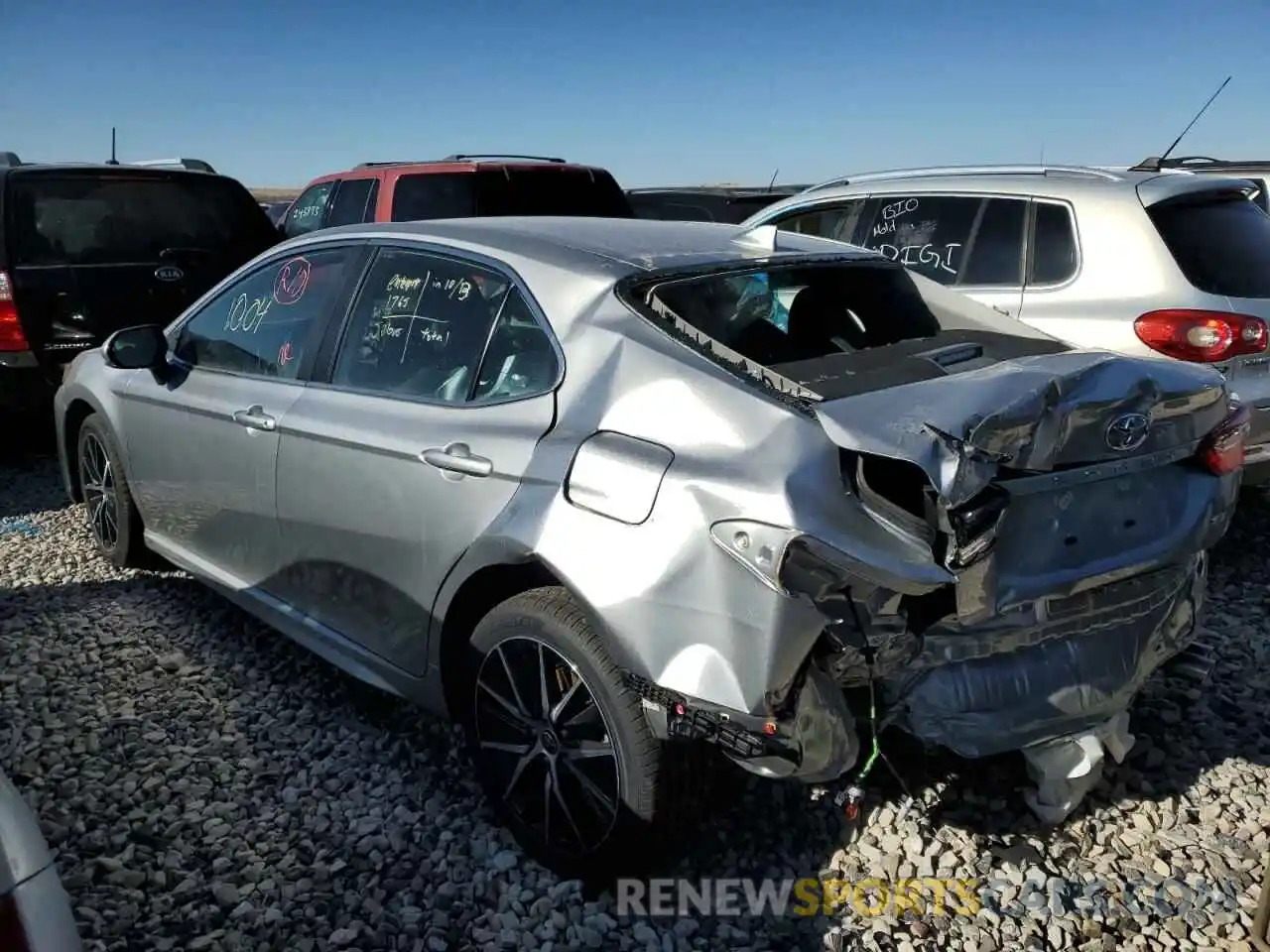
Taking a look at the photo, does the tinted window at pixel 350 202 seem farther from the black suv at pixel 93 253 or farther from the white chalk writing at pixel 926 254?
the white chalk writing at pixel 926 254

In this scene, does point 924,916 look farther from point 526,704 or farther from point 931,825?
point 526,704

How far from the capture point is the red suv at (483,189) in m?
8.10

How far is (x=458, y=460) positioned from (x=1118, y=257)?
3.36 meters

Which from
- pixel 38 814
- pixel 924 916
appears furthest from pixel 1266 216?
pixel 38 814

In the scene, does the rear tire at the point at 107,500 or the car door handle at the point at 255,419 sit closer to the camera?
the car door handle at the point at 255,419

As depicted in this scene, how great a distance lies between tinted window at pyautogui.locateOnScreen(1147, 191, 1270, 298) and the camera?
446 cm

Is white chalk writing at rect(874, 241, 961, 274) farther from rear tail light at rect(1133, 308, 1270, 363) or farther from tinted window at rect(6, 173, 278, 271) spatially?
tinted window at rect(6, 173, 278, 271)

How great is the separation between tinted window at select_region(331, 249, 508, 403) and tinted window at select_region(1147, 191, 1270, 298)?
3.21 metres

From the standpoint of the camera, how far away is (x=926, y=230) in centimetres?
561

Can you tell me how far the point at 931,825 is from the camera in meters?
2.87

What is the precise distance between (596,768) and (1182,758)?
193 centimetres

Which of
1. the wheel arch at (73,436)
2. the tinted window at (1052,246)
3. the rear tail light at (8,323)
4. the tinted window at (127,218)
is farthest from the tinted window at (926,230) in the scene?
the rear tail light at (8,323)

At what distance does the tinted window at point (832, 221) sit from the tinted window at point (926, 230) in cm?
14

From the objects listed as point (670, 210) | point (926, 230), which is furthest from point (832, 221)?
point (670, 210)
